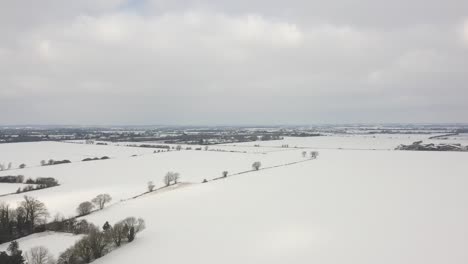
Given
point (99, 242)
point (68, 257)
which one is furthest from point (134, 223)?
point (68, 257)

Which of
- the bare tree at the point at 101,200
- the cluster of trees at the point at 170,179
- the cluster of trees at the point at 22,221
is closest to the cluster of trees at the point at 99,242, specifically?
the cluster of trees at the point at 22,221

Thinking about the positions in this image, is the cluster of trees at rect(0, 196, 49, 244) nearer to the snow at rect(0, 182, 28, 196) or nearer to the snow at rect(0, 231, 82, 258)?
the snow at rect(0, 231, 82, 258)

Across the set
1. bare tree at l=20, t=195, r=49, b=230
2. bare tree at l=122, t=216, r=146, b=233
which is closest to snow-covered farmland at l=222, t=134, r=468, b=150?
bare tree at l=122, t=216, r=146, b=233

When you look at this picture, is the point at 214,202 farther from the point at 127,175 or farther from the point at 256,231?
the point at 127,175

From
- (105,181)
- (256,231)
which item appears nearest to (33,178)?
(105,181)

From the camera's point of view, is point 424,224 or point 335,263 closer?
point 335,263
